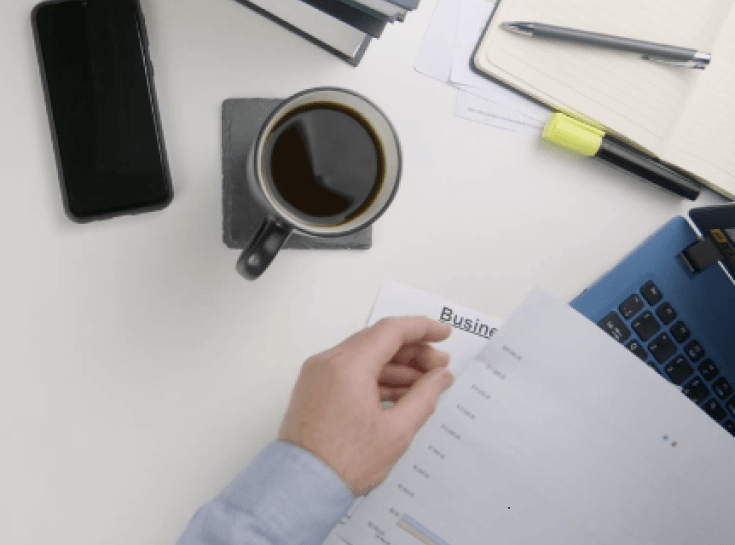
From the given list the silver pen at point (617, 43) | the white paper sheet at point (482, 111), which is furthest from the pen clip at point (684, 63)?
the white paper sheet at point (482, 111)

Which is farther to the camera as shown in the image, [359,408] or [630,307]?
[630,307]

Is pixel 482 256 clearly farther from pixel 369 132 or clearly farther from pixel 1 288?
pixel 1 288

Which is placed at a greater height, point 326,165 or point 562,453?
point 326,165

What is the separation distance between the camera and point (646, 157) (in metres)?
0.60

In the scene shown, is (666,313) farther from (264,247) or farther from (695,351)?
(264,247)

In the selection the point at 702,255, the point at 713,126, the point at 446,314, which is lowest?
the point at 446,314

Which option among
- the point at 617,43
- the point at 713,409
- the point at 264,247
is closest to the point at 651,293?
the point at 713,409

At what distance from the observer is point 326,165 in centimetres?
53

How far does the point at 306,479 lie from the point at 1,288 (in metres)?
0.32

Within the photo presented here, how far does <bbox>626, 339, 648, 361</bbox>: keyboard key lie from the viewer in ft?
1.92

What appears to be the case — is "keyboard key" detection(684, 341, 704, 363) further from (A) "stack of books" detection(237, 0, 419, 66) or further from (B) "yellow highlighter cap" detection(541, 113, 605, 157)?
(A) "stack of books" detection(237, 0, 419, 66)

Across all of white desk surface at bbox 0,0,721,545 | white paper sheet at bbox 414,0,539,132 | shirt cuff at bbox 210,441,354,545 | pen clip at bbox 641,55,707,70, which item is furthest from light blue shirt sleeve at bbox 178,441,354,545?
pen clip at bbox 641,55,707,70

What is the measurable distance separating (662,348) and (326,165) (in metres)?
0.35

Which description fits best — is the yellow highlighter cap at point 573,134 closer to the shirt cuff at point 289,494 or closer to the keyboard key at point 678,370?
the keyboard key at point 678,370
